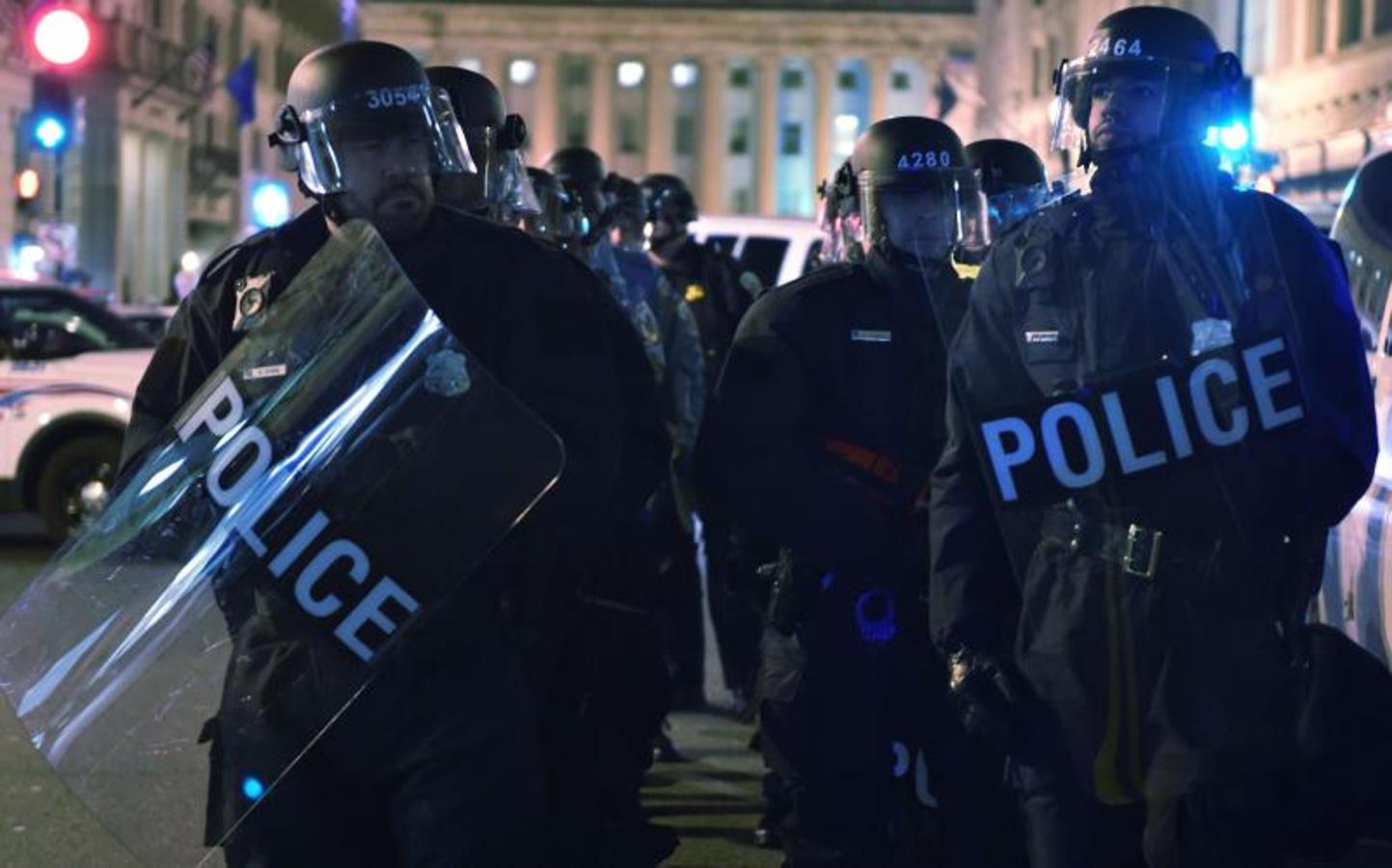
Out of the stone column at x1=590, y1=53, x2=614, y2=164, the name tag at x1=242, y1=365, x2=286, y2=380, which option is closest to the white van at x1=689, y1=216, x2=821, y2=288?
the name tag at x1=242, y1=365, x2=286, y2=380

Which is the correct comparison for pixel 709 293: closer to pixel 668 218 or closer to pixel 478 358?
pixel 668 218

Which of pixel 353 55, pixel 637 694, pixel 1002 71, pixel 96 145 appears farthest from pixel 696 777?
pixel 1002 71

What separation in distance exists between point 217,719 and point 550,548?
52cm

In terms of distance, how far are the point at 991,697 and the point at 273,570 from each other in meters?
1.00

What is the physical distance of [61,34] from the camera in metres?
14.8

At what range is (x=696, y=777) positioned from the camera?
25.8 feet

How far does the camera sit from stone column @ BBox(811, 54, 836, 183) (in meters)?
117

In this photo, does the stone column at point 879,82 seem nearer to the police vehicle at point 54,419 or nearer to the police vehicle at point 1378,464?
the police vehicle at point 54,419

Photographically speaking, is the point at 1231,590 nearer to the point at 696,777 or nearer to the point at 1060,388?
the point at 1060,388

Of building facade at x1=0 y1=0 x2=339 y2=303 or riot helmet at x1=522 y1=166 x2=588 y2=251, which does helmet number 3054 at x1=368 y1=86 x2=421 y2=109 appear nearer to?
riot helmet at x1=522 y1=166 x2=588 y2=251

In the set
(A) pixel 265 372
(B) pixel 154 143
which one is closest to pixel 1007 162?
(A) pixel 265 372

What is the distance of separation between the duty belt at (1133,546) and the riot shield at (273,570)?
738mm

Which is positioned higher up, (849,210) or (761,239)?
(849,210)

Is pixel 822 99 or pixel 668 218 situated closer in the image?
pixel 668 218
